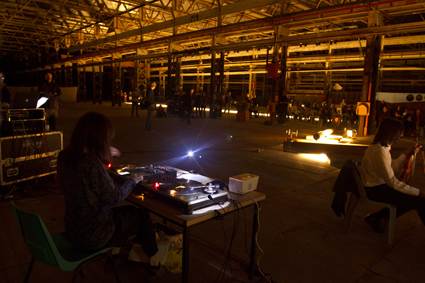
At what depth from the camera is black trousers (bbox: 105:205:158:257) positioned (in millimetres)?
2395

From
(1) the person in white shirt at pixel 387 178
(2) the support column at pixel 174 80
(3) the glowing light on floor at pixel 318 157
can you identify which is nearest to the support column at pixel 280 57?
(3) the glowing light on floor at pixel 318 157

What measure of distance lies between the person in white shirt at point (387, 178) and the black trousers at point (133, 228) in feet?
8.35

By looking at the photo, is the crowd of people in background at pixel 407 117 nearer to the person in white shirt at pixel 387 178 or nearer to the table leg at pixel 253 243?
the person in white shirt at pixel 387 178

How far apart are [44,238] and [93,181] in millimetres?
451

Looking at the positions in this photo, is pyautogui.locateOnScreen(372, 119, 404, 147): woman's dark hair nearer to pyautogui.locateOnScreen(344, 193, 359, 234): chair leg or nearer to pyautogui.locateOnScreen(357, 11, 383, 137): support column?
pyautogui.locateOnScreen(344, 193, 359, 234): chair leg

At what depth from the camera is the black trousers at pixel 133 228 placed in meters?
2.39

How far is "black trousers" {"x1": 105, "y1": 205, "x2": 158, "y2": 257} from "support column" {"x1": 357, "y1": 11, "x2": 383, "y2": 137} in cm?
1139

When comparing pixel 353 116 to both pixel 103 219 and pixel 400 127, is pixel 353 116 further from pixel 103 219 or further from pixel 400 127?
pixel 103 219

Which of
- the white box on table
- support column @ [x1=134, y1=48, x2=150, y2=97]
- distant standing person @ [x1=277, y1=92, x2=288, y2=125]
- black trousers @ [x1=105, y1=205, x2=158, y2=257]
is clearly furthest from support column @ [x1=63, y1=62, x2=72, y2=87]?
the white box on table

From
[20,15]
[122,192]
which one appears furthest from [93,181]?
[20,15]

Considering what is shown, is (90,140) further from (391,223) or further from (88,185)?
(391,223)

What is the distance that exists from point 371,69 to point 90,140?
12.0m

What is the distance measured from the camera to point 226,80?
97.3ft

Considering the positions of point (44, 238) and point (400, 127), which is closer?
point (44, 238)
